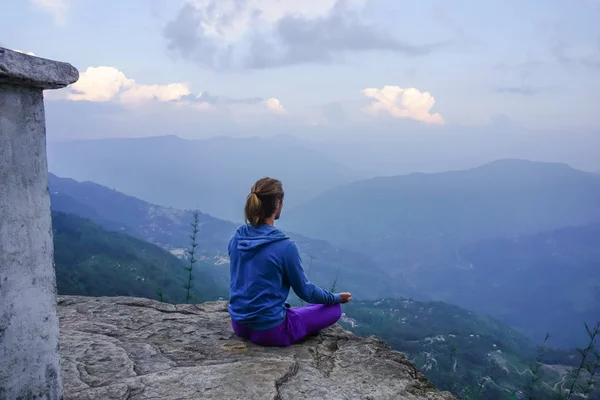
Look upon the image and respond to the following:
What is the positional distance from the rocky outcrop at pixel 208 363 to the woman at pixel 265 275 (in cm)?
24

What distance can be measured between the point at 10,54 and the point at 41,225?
1.00m

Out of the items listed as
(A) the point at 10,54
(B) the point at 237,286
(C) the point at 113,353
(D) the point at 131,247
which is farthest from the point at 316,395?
(D) the point at 131,247

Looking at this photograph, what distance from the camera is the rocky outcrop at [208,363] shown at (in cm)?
354

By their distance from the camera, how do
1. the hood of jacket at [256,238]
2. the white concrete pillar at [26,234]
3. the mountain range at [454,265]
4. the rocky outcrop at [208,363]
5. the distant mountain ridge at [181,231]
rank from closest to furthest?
the white concrete pillar at [26,234]
the rocky outcrop at [208,363]
the hood of jacket at [256,238]
the distant mountain ridge at [181,231]
the mountain range at [454,265]

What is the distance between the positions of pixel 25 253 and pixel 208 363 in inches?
78.9

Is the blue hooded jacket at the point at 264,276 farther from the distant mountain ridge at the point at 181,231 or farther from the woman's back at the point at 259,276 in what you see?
the distant mountain ridge at the point at 181,231

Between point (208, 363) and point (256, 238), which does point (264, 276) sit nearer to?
point (256, 238)

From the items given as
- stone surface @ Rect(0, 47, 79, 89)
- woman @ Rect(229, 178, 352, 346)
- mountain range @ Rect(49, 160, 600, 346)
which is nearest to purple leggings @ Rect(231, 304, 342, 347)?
woman @ Rect(229, 178, 352, 346)

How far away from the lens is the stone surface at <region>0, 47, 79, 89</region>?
7.93 ft

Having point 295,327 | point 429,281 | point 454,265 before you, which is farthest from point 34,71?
point 454,265

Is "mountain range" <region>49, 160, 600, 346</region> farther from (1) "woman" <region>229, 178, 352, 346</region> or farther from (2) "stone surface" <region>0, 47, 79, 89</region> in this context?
(2) "stone surface" <region>0, 47, 79, 89</region>

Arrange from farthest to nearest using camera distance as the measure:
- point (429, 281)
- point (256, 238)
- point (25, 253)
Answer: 1. point (429, 281)
2. point (256, 238)
3. point (25, 253)

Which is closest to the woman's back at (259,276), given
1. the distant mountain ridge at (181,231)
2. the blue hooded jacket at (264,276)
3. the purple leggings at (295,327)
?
the blue hooded jacket at (264,276)

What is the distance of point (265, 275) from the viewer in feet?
13.9
